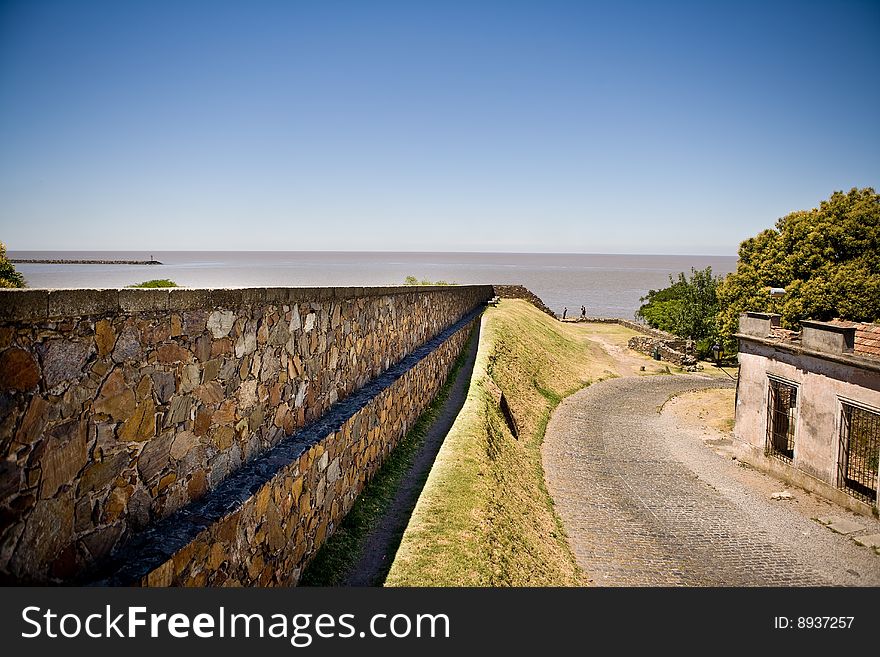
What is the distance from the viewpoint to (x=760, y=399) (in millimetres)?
16031

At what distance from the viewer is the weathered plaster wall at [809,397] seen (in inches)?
497

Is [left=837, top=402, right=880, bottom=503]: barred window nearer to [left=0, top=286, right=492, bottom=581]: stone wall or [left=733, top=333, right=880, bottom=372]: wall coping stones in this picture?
[left=733, top=333, right=880, bottom=372]: wall coping stones

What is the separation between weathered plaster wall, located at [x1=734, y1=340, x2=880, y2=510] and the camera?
12.6 m

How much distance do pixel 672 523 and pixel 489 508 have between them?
5.54 meters

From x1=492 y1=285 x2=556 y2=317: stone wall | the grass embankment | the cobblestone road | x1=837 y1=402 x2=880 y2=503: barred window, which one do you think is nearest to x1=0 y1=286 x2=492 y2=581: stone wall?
the grass embankment

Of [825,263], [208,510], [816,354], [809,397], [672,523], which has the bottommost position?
[672,523]

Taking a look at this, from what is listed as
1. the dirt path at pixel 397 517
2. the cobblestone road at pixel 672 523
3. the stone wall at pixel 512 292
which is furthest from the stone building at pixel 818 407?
the stone wall at pixel 512 292

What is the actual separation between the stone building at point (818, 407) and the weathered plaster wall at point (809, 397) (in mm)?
23

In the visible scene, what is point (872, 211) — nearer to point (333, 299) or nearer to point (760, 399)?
point (760, 399)

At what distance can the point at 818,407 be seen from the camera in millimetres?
13555

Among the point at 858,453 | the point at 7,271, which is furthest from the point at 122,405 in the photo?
the point at 858,453

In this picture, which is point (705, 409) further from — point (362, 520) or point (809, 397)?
point (362, 520)

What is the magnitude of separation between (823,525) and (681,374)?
63.1ft
